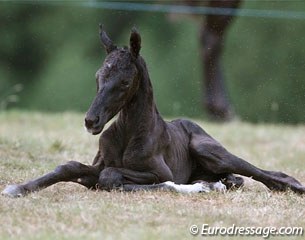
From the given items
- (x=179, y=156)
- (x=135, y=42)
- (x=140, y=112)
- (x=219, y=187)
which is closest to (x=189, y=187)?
(x=219, y=187)

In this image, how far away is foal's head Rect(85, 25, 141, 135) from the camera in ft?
28.1

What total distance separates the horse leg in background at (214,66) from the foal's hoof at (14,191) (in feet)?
41.6

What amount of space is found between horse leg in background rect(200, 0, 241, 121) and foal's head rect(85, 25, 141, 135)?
12.0m

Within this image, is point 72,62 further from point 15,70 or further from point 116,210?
point 116,210

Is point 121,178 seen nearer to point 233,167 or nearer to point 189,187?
point 189,187

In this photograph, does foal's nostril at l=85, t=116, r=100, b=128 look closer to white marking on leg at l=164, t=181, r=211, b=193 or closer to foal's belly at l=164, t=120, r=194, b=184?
white marking on leg at l=164, t=181, r=211, b=193

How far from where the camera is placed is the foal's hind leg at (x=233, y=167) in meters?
9.55

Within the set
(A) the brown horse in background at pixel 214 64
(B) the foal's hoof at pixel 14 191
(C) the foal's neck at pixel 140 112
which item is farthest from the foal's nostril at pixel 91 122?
(A) the brown horse in background at pixel 214 64

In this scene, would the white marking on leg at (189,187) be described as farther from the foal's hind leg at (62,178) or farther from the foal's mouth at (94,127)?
the foal's mouth at (94,127)

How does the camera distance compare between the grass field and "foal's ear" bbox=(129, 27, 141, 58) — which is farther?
"foal's ear" bbox=(129, 27, 141, 58)

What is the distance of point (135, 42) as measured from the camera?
349 inches

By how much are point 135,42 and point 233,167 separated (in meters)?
1.68

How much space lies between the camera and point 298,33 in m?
26.5

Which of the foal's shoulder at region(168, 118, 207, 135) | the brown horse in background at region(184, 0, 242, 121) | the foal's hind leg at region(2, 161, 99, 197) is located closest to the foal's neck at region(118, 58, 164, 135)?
the foal's hind leg at region(2, 161, 99, 197)
